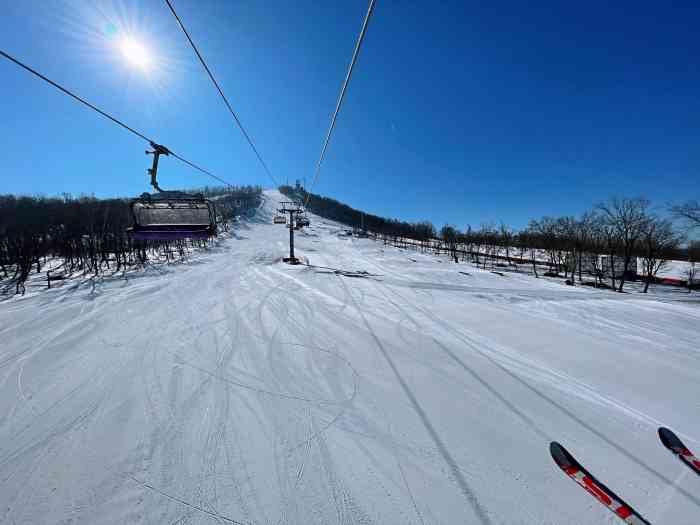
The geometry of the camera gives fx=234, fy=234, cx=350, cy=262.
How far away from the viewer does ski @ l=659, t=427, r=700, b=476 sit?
2850mm

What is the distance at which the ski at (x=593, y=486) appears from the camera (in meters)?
2.34

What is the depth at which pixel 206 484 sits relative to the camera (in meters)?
2.67

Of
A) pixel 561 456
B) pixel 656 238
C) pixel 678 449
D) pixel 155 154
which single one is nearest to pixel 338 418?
pixel 561 456

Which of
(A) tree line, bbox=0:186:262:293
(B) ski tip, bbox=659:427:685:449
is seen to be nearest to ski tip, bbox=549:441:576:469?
(B) ski tip, bbox=659:427:685:449

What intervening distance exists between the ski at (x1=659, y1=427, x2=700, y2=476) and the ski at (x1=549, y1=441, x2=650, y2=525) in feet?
4.22

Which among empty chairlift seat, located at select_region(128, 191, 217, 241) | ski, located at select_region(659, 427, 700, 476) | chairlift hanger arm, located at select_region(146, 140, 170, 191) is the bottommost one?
ski, located at select_region(659, 427, 700, 476)

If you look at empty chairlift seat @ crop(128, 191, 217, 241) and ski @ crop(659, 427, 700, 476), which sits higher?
empty chairlift seat @ crop(128, 191, 217, 241)

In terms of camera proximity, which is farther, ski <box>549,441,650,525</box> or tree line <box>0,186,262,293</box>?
tree line <box>0,186,262,293</box>

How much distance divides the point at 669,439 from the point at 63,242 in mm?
54416

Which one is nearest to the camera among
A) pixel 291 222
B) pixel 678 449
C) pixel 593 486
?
pixel 593 486

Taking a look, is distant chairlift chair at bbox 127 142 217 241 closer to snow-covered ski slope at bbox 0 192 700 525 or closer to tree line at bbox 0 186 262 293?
snow-covered ski slope at bbox 0 192 700 525

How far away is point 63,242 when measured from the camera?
33219 millimetres

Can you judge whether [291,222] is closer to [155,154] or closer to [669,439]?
[155,154]

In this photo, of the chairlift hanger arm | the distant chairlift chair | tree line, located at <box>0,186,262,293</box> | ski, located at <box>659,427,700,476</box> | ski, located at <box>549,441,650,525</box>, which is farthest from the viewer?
tree line, located at <box>0,186,262,293</box>
